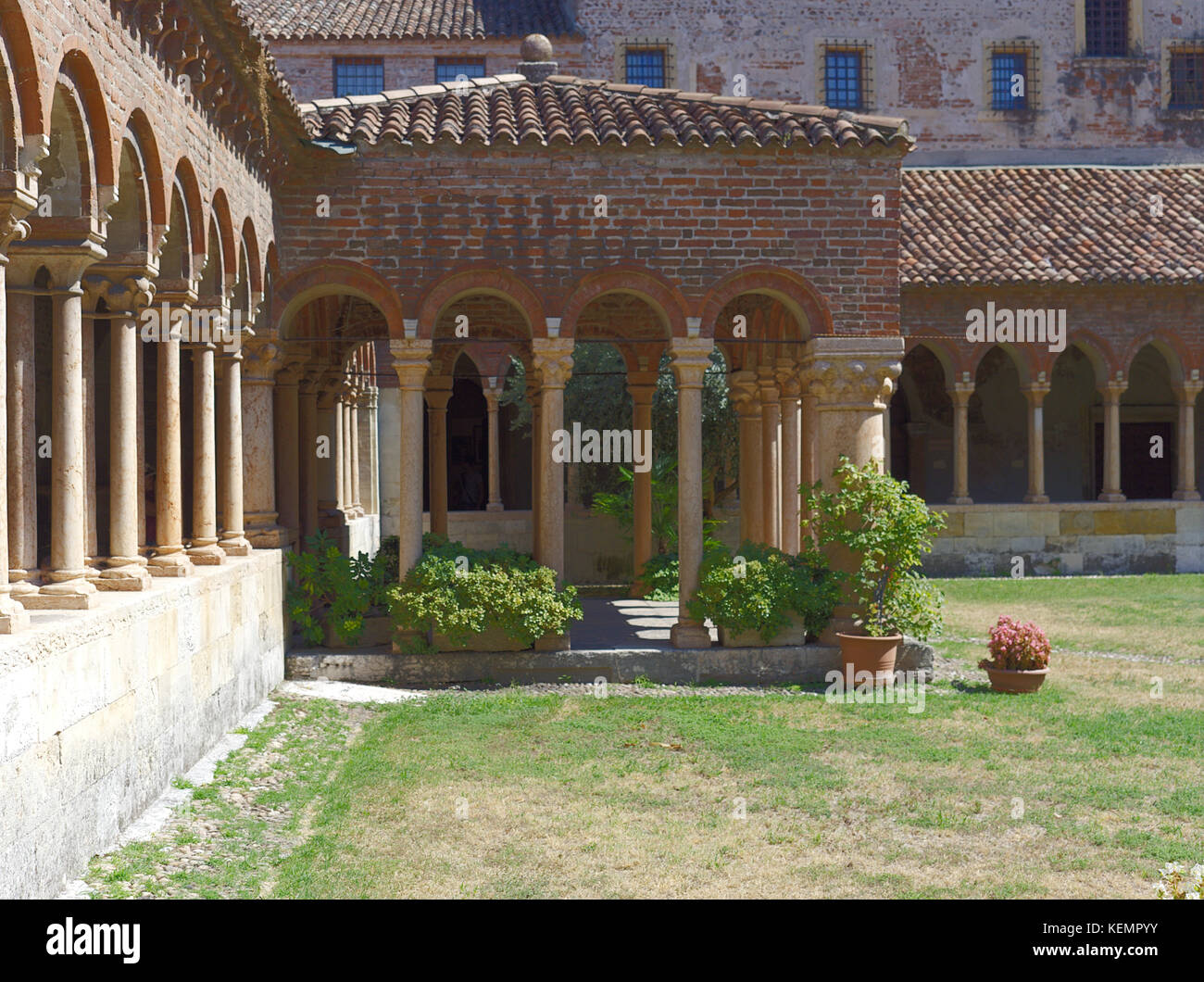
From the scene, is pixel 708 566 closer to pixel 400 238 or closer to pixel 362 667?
pixel 362 667

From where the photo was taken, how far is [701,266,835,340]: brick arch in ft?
38.5

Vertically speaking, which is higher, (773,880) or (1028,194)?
(1028,194)

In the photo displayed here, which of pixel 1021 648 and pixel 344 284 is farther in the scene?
pixel 344 284

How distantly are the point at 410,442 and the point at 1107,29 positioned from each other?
24.3 m

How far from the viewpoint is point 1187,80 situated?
29.1 m

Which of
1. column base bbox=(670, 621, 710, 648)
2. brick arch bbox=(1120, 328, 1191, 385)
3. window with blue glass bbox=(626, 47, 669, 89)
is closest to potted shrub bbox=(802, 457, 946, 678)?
column base bbox=(670, 621, 710, 648)

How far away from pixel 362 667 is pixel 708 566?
10.9ft

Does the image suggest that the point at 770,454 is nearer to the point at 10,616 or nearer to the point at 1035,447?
the point at 1035,447

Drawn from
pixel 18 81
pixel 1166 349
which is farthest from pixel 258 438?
pixel 1166 349

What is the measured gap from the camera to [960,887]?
19.2 feet

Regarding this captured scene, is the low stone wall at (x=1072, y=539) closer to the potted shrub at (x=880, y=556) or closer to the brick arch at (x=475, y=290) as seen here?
the potted shrub at (x=880, y=556)
